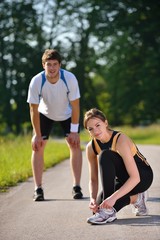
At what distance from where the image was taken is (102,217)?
5938 mm

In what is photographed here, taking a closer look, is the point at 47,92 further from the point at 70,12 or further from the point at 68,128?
the point at 70,12

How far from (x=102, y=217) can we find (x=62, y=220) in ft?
1.70

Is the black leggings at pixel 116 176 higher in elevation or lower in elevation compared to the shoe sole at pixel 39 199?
higher

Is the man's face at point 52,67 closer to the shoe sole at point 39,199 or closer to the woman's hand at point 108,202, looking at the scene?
→ the shoe sole at point 39,199

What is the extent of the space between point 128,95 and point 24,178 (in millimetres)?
45169

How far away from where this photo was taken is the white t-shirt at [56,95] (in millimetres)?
8023

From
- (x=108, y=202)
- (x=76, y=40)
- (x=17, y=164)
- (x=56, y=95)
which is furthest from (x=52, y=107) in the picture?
(x=76, y=40)

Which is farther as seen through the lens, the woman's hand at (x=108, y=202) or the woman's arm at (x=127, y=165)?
the woman's arm at (x=127, y=165)

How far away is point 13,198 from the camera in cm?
806

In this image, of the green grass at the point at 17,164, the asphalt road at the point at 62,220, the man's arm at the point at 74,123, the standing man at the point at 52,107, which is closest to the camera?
the asphalt road at the point at 62,220

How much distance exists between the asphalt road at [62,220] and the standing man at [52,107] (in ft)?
1.14

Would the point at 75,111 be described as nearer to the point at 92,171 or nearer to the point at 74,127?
the point at 74,127

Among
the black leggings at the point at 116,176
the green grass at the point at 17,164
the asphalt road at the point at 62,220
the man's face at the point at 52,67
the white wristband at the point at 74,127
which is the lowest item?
the green grass at the point at 17,164

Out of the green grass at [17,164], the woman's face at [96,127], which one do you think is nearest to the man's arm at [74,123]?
the green grass at [17,164]
